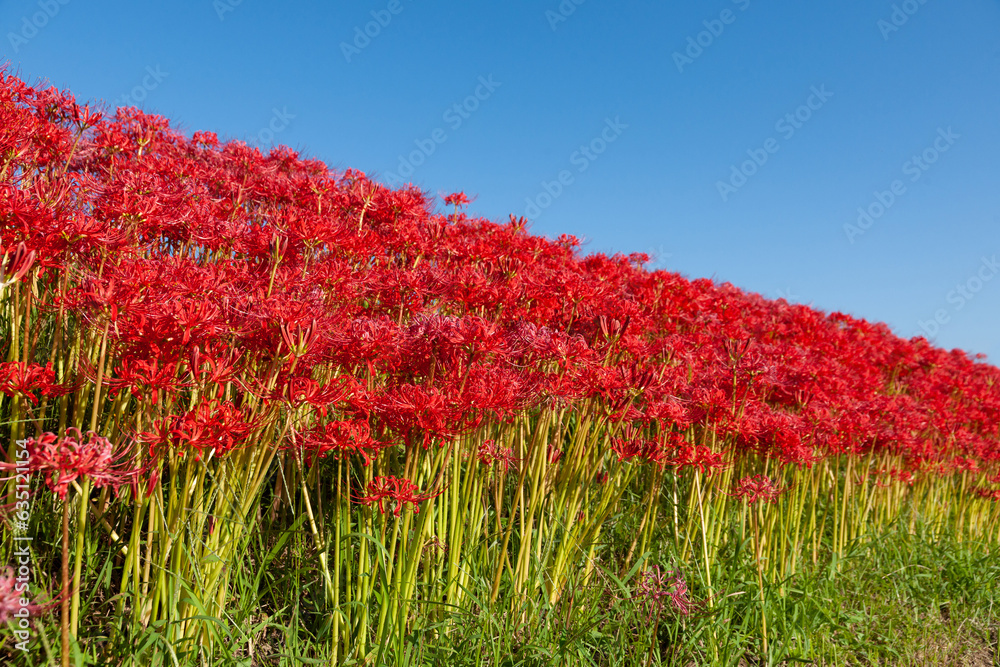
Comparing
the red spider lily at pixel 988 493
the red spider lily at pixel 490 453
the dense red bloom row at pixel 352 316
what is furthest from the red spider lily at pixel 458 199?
the red spider lily at pixel 988 493

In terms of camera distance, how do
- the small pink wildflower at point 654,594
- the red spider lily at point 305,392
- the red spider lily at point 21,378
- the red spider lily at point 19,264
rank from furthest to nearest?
the small pink wildflower at point 654,594, the red spider lily at point 21,378, the red spider lily at point 305,392, the red spider lily at point 19,264

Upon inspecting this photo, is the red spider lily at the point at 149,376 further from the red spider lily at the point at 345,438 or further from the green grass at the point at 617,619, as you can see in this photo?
the green grass at the point at 617,619

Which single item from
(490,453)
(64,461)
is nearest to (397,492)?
(490,453)

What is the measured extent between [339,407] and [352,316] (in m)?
0.79

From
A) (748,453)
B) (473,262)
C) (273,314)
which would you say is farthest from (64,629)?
(748,453)

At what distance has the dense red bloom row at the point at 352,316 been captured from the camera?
261 centimetres

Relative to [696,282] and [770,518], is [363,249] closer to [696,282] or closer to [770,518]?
[770,518]

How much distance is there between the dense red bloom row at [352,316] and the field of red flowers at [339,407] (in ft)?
0.07

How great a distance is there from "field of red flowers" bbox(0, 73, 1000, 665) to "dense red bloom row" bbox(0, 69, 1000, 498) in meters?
0.02

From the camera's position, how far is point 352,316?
12.9 feet

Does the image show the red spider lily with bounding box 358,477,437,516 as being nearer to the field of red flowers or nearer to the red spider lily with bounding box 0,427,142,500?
the field of red flowers

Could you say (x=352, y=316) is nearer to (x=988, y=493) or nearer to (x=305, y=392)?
(x=305, y=392)

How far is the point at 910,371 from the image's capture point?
948 cm

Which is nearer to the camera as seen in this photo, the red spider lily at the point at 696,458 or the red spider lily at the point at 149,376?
the red spider lily at the point at 149,376
